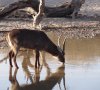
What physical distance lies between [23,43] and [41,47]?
1.78ft

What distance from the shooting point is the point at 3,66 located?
42.2 feet

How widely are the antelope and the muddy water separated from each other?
0.30 metres

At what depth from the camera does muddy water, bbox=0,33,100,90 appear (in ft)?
35.7

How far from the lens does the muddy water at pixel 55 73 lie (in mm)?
10875

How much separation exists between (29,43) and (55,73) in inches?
48.9

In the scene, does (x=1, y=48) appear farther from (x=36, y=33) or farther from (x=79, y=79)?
(x=79, y=79)

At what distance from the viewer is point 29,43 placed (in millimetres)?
12859

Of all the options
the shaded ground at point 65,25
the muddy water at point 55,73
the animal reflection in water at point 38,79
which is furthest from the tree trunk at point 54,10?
the animal reflection in water at point 38,79

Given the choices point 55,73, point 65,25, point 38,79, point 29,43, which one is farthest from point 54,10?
point 38,79

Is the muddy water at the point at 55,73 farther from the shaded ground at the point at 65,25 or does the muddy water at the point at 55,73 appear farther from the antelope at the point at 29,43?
the shaded ground at the point at 65,25

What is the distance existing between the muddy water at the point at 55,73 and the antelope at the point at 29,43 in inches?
11.6

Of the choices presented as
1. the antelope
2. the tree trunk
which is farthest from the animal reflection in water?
the tree trunk

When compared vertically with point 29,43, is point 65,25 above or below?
below

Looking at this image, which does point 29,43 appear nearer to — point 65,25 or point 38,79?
point 38,79
